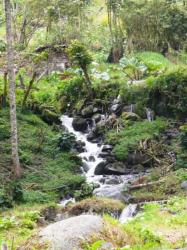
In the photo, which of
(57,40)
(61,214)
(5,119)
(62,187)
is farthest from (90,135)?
(57,40)

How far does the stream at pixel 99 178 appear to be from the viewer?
12.7 meters

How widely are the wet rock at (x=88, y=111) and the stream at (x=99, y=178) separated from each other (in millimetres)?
706

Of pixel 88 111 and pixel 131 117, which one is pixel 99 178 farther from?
pixel 88 111

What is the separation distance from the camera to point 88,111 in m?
22.3

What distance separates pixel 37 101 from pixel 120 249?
17305mm

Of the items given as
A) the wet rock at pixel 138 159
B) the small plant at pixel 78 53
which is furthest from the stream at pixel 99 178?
the small plant at pixel 78 53

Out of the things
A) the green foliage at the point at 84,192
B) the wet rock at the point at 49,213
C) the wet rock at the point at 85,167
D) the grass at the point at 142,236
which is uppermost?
the grass at the point at 142,236

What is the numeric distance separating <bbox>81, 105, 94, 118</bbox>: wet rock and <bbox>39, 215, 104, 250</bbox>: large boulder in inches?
618

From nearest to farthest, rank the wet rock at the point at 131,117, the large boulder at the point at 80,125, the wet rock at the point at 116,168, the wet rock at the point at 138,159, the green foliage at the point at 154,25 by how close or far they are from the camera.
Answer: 1. the wet rock at the point at 116,168
2. the wet rock at the point at 138,159
3. the wet rock at the point at 131,117
4. the large boulder at the point at 80,125
5. the green foliage at the point at 154,25

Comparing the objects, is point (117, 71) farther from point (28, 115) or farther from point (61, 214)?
point (61, 214)

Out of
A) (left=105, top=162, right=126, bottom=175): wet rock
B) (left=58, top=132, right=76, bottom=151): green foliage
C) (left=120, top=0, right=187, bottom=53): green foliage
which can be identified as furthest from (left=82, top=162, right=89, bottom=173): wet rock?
(left=120, top=0, right=187, bottom=53): green foliage

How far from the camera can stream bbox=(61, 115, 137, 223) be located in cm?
1268

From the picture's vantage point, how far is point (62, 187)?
1559 cm

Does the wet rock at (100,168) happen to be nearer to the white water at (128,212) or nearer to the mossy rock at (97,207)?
the mossy rock at (97,207)
